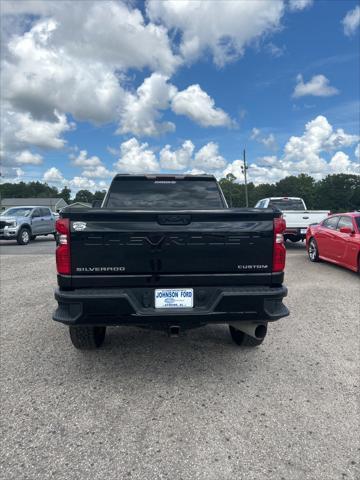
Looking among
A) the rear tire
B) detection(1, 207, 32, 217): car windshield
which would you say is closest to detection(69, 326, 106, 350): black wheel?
Result: the rear tire

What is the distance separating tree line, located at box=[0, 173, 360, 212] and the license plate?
75.6 meters

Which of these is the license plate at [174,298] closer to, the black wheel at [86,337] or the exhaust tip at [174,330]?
the exhaust tip at [174,330]

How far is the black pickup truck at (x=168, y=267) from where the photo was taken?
3113 millimetres

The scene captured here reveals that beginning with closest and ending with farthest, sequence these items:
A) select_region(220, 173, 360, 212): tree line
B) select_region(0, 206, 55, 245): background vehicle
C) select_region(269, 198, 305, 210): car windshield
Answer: select_region(269, 198, 305, 210): car windshield, select_region(0, 206, 55, 245): background vehicle, select_region(220, 173, 360, 212): tree line

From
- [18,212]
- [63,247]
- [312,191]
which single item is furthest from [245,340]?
[312,191]

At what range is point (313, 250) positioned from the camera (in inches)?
414

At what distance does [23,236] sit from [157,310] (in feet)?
50.7

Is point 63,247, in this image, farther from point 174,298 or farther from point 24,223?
point 24,223

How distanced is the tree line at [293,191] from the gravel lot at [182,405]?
74.5 metres

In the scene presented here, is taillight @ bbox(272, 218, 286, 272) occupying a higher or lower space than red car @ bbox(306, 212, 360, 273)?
higher

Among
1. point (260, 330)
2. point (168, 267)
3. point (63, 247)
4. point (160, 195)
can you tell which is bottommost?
point (260, 330)

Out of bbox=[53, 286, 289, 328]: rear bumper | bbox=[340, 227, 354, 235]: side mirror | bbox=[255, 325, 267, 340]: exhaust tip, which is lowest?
bbox=[255, 325, 267, 340]: exhaust tip

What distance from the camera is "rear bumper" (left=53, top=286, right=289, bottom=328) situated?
3.12m

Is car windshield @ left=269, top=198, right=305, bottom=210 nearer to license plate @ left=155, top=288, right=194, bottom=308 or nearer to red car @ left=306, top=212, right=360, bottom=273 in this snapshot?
red car @ left=306, top=212, right=360, bottom=273
